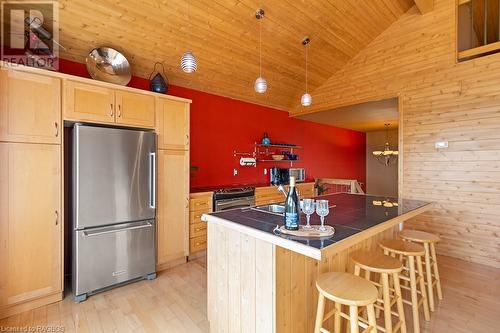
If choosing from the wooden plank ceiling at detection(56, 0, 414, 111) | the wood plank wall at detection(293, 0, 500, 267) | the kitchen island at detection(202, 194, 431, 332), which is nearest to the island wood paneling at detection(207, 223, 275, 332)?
the kitchen island at detection(202, 194, 431, 332)

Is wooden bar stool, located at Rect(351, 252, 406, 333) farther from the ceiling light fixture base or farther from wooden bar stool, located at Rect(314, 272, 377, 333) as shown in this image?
the ceiling light fixture base

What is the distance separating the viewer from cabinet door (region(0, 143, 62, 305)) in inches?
82.4

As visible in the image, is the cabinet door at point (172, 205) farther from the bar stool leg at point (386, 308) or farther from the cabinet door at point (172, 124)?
the bar stool leg at point (386, 308)

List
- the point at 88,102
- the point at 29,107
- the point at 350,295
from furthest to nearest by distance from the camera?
the point at 88,102 < the point at 29,107 < the point at 350,295

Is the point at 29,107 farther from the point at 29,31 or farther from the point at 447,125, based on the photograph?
the point at 447,125

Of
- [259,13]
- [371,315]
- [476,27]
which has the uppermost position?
[476,27]

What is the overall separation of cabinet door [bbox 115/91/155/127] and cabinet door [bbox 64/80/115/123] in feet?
0.23

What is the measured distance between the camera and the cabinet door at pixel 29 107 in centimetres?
210

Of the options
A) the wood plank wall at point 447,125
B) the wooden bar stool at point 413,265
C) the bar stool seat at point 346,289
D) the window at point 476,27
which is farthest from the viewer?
the window at point 476,27

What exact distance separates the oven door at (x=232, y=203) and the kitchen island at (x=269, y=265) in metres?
1.65

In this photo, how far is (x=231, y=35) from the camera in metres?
3.41

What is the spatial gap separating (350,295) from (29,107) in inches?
118

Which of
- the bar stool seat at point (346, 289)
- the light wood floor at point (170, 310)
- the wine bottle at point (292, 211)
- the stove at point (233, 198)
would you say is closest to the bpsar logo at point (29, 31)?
the light wood floor at point (170, 310)

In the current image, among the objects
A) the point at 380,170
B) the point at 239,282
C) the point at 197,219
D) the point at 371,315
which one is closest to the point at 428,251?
the point at 371,315
